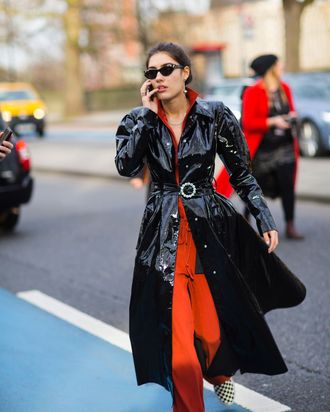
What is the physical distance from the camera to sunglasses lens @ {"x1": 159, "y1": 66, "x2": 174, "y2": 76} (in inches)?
151

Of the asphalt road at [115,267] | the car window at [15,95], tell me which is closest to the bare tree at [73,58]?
the car window at [15,95]

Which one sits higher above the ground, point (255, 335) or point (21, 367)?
point (255, 335)

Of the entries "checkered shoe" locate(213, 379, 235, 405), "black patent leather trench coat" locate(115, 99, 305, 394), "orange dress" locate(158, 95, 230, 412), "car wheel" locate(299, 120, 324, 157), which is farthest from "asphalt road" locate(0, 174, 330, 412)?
"car wheel" locate(299, 120, 324, 157)

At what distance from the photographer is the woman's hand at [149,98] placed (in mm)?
3846

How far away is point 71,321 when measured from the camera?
20.5 ft

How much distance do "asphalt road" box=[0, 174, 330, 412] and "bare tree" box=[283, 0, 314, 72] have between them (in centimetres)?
1012

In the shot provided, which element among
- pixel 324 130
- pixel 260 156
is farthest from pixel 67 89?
pixel 260 156

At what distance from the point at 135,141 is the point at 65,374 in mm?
1787

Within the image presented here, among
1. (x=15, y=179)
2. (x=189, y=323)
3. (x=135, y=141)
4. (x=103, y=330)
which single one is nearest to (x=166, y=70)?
(x=135, y=141)

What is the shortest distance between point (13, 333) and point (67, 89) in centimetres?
4078

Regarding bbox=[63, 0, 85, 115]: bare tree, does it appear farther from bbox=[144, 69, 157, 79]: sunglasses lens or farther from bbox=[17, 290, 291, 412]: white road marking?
bbox=[144, 69, 157, 79]: sunglasses lens

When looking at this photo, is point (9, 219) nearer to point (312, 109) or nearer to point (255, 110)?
point (255, 110)

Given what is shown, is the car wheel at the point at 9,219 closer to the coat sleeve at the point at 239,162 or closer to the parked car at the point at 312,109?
the parked car at the point at 312,109

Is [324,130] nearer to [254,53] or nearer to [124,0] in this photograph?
[124,0]
